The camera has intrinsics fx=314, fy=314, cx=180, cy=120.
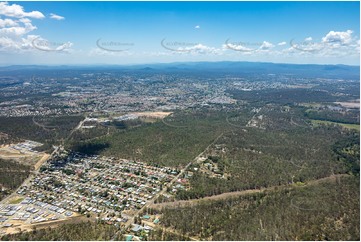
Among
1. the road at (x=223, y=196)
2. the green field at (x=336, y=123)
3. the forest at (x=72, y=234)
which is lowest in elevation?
the forest at (x=72, y=234)

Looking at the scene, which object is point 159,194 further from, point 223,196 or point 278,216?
point 278,216

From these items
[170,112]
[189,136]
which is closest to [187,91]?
[170,112]

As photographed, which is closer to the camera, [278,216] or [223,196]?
[278,216]

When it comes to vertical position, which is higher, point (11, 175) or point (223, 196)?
point (11, 175)

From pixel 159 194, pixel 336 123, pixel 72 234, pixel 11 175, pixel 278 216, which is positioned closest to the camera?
pixel 72 234

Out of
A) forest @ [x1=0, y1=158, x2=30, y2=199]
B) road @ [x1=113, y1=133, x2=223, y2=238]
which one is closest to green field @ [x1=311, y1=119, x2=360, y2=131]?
road @ [x1=113, y1=133, x2=223, y2=238]

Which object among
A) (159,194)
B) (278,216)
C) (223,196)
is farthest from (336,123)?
(159,194)

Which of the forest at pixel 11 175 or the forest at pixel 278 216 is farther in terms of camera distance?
the forest at pixel 11 175

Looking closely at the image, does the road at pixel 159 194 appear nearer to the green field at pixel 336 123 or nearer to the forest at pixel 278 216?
the forest at pixel 278 216

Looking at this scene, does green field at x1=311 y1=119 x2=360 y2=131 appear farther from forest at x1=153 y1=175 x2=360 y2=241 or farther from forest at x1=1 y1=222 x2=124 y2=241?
forest at x1=1 y1=222 x2=124 y2=241

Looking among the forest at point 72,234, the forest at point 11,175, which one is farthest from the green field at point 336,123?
the forest at point 11,175

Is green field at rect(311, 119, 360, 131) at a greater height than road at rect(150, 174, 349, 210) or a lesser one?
greater
